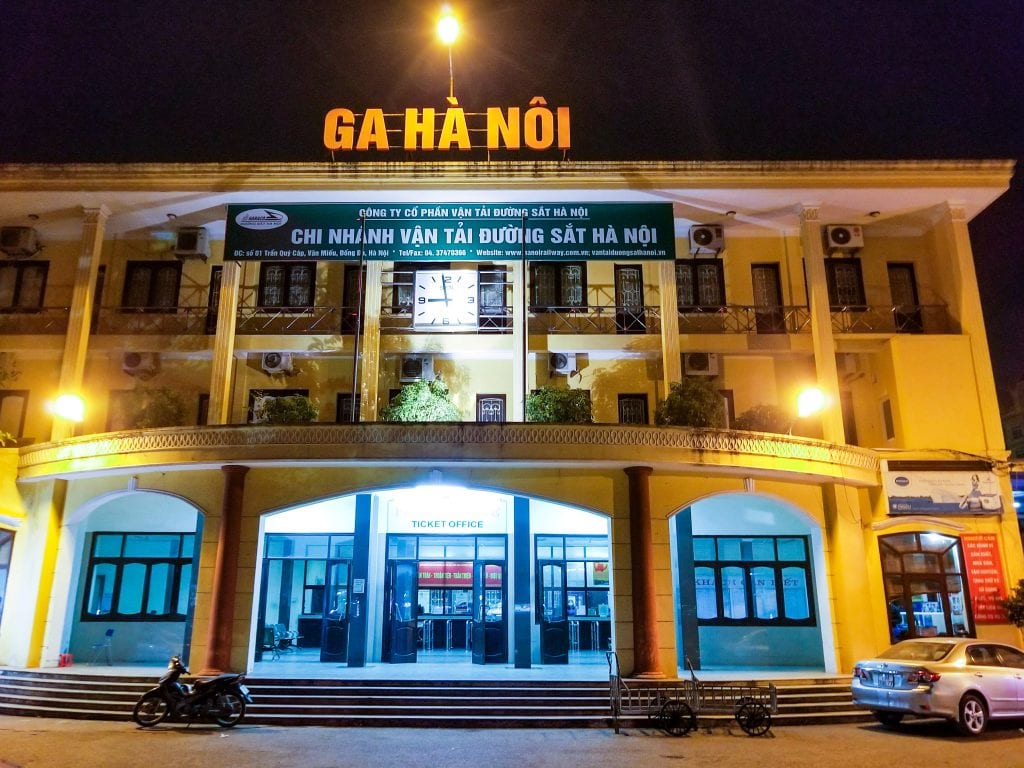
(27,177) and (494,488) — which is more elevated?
(27,177)

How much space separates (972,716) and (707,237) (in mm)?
11740

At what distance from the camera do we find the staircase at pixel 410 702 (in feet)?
37.4

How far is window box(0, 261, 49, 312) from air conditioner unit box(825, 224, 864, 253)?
20032 millimetres

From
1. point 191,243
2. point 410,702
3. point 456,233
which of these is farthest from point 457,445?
point 191,243

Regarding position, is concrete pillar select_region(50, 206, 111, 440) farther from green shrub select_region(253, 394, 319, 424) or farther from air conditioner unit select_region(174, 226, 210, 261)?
green shrub select_region(253, 394, 319, 424)

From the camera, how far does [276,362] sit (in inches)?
710

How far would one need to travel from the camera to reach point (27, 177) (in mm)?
17359

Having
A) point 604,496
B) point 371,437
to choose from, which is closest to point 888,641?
point 604,496

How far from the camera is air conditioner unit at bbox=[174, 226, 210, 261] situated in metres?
18.6

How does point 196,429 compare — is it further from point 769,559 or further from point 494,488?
point 769,559

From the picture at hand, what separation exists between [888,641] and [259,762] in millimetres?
12017

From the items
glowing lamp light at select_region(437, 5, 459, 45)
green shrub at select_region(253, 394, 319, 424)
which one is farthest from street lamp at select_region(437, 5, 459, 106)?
green shrub at select_region(253, 394, 319, 424)

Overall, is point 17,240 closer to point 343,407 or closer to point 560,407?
point 343,407

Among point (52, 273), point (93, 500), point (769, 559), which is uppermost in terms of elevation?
point (52, 273)
